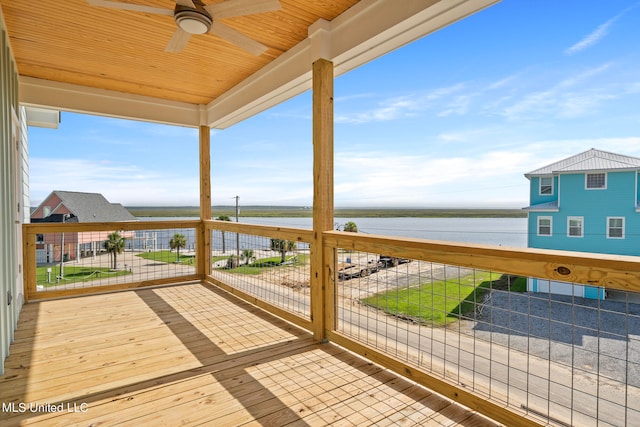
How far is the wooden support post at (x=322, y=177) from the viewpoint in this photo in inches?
107

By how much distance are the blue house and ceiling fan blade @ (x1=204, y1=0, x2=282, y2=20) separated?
278cm

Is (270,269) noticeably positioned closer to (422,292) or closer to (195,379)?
(195,379)

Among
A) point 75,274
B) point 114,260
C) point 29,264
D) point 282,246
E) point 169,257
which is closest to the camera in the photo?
point 282,246

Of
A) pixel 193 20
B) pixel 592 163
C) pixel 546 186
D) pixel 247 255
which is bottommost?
pixel 247 255

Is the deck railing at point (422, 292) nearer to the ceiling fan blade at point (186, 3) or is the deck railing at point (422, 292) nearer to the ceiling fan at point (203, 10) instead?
the ceiling fan at point (203, 10)

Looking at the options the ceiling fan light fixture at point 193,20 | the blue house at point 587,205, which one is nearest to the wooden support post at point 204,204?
the ceiling fan light fixture at point 193,20

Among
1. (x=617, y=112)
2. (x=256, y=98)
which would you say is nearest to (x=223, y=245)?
(x=256, y=98)

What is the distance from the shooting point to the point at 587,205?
11.0 feet

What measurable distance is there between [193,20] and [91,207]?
24.8 feet

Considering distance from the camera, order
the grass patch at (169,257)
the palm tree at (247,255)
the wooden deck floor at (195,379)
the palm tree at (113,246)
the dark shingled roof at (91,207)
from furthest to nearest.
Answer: the dark shingled roof at (91,207), the palm tree at (113,246), the grass patch at (169,257), the palm tree at (247,255), the wooden deck floor at (195,379)

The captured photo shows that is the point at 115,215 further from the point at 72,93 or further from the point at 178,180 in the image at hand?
the point at 178,180

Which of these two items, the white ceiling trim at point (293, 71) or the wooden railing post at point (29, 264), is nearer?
the white ceiling trim at point (293, 71)

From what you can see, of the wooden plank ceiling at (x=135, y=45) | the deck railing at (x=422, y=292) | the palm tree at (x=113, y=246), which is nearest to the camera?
the deck railing at (x=422, y=292)

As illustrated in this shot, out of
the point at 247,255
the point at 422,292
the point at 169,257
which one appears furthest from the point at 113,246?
the point at 422,292
